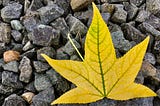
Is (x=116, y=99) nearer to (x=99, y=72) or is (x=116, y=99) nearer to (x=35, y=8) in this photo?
(x=99, y=72)

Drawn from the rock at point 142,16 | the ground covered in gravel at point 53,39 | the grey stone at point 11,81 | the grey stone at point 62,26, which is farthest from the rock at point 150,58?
the grey stone at point 11,81

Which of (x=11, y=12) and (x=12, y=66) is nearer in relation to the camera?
(x=12, y=66)

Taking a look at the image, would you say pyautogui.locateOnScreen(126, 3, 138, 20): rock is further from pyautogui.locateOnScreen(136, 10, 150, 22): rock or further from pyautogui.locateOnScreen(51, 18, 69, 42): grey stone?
pyautogui.locateOnScreen(51, 18, 69, 42): grey stone

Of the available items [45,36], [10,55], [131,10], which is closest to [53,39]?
[45,36]

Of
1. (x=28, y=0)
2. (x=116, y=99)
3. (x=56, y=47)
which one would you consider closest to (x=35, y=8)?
(x=28, y=0)

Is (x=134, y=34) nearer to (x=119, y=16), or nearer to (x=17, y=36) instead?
(x=119, y=16)

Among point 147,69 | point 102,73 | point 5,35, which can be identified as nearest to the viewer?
point 102,73
